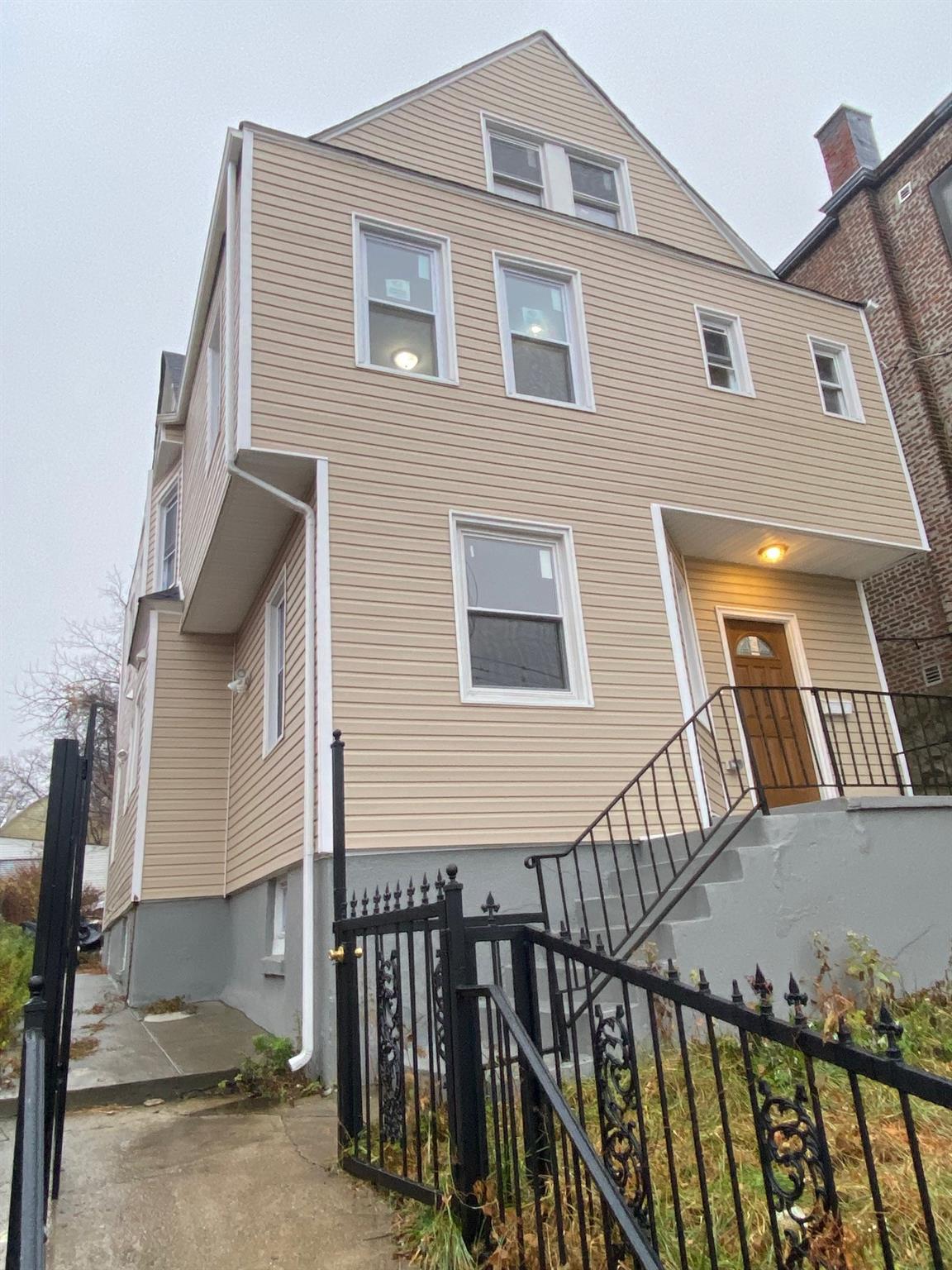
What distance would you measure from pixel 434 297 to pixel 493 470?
6.37 feet

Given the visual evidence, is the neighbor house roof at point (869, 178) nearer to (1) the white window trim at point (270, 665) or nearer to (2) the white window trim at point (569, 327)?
(2) the white window trim at point (569, 327)

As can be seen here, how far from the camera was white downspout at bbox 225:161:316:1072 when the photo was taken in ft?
18.7

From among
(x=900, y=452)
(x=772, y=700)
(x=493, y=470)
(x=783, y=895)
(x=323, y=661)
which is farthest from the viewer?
(x=900, y=452)

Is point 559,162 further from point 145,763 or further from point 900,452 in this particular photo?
point 145,763

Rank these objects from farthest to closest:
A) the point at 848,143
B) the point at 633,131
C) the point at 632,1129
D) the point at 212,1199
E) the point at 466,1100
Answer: the point at 848,143
the point at 633,131
the point at 212,1199
the point at 632,1129
the point at 466,1100

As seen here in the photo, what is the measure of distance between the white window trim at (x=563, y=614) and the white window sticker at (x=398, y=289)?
2.33 m

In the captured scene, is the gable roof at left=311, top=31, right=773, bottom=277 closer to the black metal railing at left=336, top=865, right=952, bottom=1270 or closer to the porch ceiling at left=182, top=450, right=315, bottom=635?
the porch ceiling at left=182, top=450, right=315, bottom=635

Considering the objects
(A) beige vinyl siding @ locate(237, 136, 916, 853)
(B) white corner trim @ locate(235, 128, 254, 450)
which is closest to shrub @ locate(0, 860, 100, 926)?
(A) beige vinyl siding @ locate(237, 136, 916, 853)

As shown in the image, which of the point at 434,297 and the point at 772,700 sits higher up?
the point at 434,297

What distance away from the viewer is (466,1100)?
2969 millimetres

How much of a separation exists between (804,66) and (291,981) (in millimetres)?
105346

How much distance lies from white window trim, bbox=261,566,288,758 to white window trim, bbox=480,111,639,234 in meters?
5.17

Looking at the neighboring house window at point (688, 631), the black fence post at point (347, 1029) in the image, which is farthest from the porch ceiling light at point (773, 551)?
the black fence post at point (347, 1029)

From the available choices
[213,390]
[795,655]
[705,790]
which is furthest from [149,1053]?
[795,655]
